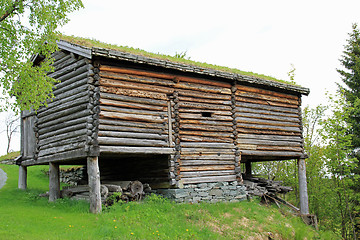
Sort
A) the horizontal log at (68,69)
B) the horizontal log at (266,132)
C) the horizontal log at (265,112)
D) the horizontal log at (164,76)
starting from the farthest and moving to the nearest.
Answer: the horizontal log at (265,112) < the horizontal log at (266,132) < the horizontal log at (68,69) < the horizontal log at (164,76)

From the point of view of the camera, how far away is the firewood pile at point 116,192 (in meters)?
12.5

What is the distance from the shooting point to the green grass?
31.6 feet

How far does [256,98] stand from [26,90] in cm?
1008

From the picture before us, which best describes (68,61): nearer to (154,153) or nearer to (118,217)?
(154,153)

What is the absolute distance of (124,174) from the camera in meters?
16.8

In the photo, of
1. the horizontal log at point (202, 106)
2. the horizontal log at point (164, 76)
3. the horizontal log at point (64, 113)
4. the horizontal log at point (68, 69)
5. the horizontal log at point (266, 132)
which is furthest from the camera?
the horizontal log at point (266, 132)

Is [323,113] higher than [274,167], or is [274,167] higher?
[323,113]

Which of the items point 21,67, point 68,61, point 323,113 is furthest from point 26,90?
point 323,113

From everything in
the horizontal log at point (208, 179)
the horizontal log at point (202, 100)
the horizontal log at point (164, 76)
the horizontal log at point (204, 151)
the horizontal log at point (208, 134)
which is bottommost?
the horizontal log at point (208, 179)

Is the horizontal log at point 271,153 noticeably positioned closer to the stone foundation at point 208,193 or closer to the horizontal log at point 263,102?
the stone foundation at point 208,193

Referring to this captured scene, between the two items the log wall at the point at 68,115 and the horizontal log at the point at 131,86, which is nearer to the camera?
the log wall at the point at 68,115

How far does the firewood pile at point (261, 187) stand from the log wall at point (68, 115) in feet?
27.2

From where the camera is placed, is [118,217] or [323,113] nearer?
[118,217]

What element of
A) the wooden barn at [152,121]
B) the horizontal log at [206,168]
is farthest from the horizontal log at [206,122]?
the horizontal log at [206,168]
